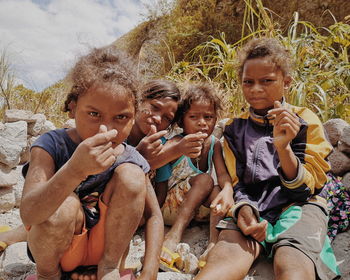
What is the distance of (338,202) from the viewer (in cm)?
192

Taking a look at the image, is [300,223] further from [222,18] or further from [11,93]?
[222,18]

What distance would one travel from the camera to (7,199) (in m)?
2.38

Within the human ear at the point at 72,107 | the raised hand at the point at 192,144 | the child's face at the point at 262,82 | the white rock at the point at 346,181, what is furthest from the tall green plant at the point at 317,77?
the human ear at the point at 72,107

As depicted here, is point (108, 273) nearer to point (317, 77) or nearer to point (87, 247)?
point (87, 247)

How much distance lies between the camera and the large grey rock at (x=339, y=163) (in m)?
2.20

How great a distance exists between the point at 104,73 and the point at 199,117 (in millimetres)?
1001

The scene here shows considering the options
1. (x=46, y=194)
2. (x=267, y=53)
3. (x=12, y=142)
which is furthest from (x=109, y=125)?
(x=12, y=142)

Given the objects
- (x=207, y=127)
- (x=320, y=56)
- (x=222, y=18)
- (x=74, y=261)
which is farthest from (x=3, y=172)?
(x=222, y=18)

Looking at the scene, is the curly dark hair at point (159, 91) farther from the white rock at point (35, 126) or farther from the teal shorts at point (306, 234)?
the white rock at point (35, 126)

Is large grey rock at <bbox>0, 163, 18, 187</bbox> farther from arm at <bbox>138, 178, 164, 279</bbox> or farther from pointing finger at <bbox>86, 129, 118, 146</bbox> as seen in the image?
pointing finger at <bbox>86, 129, 118, 146</bbox>

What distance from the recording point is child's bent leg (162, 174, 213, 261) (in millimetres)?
1898

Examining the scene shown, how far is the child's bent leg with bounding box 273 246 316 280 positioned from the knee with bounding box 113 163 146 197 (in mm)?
703

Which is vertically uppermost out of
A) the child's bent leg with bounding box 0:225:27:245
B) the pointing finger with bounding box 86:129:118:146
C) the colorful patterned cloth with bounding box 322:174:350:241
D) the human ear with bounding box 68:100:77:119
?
the human ear with bounding box 68:100:77:119

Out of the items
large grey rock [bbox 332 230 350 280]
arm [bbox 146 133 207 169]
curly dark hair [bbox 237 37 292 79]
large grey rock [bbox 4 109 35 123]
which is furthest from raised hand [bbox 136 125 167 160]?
large grey rock [bbox 4 109 35 123]
